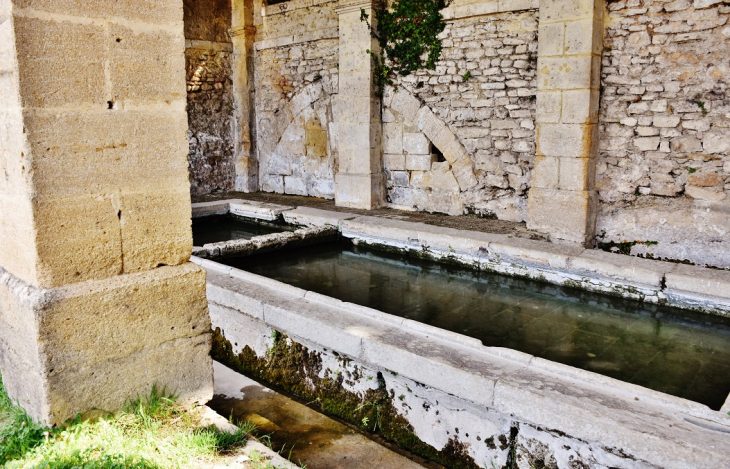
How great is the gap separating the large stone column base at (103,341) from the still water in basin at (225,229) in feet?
12.8

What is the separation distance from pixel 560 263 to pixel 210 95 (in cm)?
720

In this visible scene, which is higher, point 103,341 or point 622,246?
point 103,341

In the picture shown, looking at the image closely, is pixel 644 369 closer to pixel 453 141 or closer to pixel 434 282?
pixel 434 282

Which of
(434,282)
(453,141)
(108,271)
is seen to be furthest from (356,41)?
(108,271)

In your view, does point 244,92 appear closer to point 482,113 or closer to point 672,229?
point 482,113

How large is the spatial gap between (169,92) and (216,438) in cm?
131

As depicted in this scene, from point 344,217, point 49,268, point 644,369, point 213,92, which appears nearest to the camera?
point 49,268

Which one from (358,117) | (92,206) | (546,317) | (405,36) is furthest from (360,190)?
(92,206)

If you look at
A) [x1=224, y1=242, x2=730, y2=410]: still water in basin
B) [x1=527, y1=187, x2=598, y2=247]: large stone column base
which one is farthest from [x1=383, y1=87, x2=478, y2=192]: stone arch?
[x1=224, y1=242, x2=730, y2=410]: still water in basin

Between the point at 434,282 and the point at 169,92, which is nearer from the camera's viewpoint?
the point at 169,92

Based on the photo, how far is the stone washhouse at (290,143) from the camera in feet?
6.56

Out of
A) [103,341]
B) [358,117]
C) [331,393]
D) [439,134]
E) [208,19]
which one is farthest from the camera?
[208,19]

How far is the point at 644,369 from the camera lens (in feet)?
10.5

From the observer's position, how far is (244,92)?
978 cm
